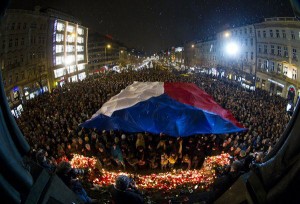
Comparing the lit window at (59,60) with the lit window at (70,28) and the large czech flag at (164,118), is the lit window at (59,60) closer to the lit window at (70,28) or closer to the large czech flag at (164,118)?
the lit window at (70,28)

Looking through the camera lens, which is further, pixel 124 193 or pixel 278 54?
pixel 278 54

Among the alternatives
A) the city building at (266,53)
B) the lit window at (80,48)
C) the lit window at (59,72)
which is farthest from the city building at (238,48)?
the lit window at (80,48)

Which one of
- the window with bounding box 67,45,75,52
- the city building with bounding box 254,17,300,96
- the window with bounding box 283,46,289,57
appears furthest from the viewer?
the window with bounding box 67,45,75,52

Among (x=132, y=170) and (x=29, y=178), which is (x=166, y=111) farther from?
(x=29, y=178)

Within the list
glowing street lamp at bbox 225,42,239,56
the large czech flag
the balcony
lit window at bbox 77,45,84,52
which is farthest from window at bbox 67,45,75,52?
the large czech flag

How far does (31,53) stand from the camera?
37.0 meters

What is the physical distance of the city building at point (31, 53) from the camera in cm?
3158

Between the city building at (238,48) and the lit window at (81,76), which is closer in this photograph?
the city building at (238,48)

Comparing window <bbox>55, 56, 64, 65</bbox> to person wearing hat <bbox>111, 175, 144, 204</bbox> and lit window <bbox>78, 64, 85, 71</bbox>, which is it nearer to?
lit window <bbox>78, 64, 85, 71</bbox>

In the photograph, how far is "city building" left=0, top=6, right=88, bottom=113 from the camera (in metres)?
31.6

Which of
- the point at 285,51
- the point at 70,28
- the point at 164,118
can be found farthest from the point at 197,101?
the point at 70,28

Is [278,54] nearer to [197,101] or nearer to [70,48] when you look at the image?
[197,101]

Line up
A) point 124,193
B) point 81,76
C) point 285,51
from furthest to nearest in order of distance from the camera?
point 81,76 → point 285,51 → point 124,193

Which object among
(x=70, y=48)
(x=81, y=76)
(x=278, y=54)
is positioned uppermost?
(x=70, y=48)
